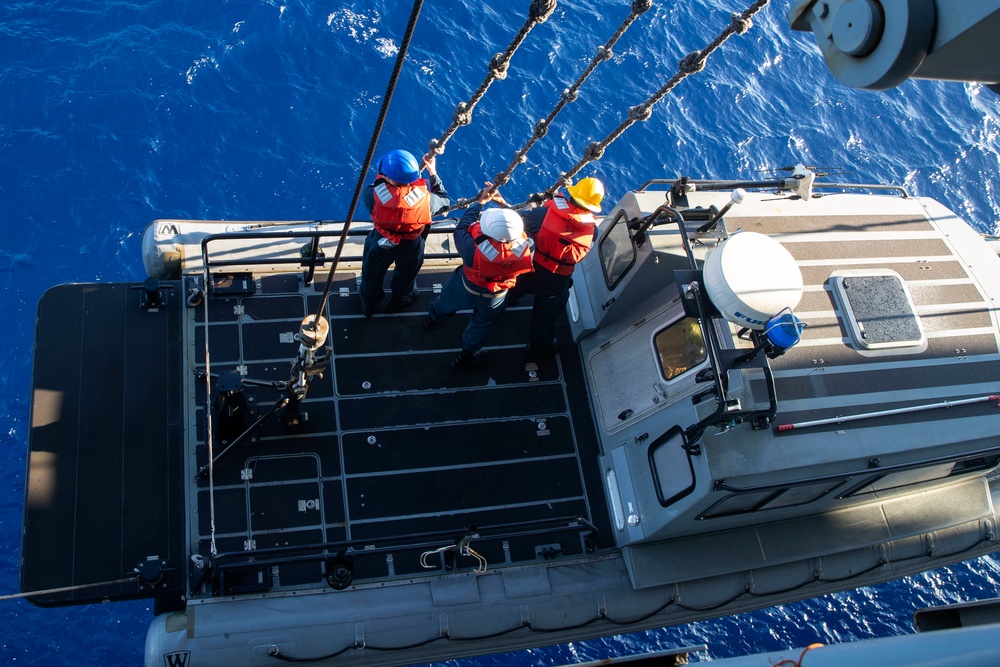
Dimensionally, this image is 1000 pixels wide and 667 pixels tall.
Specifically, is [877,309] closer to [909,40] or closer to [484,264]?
[484,264]

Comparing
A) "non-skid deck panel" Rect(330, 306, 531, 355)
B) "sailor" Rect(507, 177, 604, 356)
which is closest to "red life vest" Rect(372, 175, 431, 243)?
"sailor" Rect(507, 177, 604, 356)

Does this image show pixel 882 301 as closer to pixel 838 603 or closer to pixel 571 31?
pixel 838 603

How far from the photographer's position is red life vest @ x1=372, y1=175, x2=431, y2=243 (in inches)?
299

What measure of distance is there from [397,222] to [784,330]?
365cm

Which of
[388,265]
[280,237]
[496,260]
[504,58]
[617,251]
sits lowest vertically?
[496,260]

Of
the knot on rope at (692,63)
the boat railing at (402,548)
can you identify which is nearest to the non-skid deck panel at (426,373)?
the boat railing at (402,548)

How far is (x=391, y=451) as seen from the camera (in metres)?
8.53

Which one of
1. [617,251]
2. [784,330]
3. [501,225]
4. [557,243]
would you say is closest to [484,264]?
[501,225]

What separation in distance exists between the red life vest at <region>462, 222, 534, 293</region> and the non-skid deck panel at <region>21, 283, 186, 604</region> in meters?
3.50

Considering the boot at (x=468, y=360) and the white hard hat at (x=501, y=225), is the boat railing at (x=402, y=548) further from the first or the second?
the white hard hat at (x=501, y=225)

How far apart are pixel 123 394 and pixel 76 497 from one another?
3.64 ft

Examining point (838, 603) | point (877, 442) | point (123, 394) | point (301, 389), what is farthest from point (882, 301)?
point (123, 394)

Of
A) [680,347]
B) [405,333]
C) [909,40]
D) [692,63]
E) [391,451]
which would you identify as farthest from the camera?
[405,333]

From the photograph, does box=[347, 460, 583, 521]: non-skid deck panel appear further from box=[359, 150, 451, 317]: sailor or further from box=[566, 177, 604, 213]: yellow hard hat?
box=[566, 177, 604, 213]: yellow hard hat
